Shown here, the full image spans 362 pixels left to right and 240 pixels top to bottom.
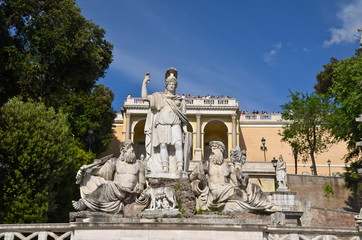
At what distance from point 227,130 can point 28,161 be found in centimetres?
3384

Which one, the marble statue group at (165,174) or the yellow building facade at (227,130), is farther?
the yellow building facade at (227,130)

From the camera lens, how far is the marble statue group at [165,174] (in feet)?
30.1

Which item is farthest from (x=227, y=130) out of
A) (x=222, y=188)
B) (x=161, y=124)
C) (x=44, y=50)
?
(x=222, y=188)

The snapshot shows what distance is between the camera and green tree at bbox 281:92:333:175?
3778 cm

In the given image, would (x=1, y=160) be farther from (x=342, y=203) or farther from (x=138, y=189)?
(x=342, y=203)

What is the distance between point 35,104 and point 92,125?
1400 cm

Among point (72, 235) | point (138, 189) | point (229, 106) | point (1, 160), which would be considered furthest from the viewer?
point (229, 106)

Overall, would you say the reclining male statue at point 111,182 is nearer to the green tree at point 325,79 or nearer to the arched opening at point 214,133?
the arched opening at point 214,133

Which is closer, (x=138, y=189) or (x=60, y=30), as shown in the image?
(x=138, y=189)

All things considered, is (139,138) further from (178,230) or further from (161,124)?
(178,230)

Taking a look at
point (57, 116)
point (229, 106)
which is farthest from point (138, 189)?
point (229, 106)

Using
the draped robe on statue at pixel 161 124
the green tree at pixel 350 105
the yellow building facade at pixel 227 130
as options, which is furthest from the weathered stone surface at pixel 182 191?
the yellow building facade at pixel 227 130

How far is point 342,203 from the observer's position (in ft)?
103

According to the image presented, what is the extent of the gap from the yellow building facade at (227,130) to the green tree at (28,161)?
87.1 feet
